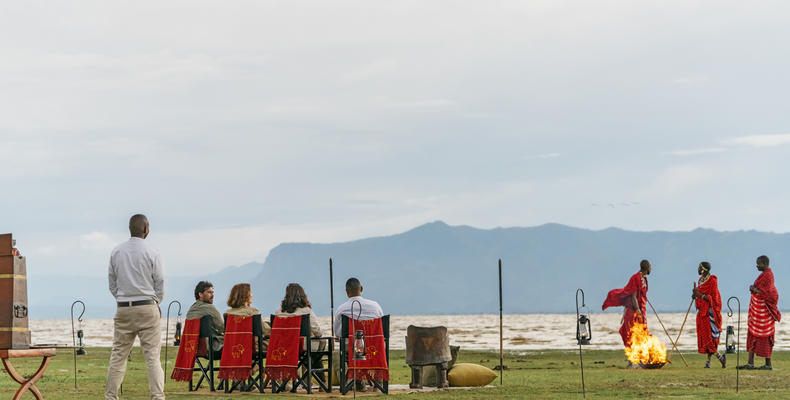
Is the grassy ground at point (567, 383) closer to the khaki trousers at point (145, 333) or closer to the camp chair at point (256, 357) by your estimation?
the camp chair at point (256, 357)

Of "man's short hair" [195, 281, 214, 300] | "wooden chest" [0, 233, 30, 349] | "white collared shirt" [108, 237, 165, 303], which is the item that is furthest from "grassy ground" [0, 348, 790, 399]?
"wooden chest" [0, 233, 30, 349]

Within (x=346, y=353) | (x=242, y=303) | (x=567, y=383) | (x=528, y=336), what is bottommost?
(x=528, y=336)

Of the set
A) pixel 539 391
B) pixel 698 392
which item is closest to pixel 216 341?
pixel 539 391

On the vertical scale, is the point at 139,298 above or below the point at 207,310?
above

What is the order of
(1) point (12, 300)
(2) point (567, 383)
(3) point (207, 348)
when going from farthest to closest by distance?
1. (2) point (567, 383)
2. (3) point (207, 348)
3. (1) point (12, 300)

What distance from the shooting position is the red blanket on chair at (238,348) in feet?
49.9

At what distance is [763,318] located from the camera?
70.7 ft

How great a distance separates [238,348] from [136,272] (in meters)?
Result: 3.88

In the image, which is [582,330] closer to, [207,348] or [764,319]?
[207,348]

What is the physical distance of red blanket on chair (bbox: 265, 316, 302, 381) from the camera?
14.9 meters

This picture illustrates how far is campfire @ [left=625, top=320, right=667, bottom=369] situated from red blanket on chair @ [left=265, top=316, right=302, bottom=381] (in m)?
8.65

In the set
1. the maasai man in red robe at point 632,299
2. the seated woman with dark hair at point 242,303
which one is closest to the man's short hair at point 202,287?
the seated woman with dark hair at point 242,303

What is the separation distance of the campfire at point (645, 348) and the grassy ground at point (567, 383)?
32 cm

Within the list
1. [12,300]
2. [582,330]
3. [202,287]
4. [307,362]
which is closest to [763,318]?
[582,330]
